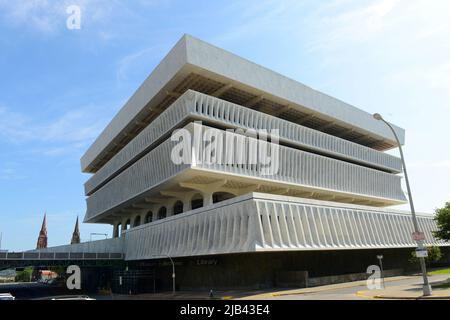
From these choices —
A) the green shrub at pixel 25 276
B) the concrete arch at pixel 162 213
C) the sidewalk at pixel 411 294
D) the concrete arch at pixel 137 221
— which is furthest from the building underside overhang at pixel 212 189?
the green shrub at pixel 25 276

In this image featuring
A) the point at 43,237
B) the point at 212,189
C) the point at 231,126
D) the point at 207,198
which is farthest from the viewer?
the point at 43,237

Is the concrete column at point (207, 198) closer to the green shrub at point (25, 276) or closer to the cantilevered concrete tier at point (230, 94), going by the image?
the cantilevered concrete tier at point (230, 94)

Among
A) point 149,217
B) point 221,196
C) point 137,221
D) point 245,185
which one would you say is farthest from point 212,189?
point 137,221

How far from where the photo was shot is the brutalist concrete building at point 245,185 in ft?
112

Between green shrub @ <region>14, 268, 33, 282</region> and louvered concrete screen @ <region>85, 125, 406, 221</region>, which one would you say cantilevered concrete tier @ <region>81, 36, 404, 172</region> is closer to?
louvered concrete screen @ <region>85, 125, 406, 221</region>

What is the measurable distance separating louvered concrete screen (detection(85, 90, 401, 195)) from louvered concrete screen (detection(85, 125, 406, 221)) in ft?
6.67

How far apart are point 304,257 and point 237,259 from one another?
326 inches

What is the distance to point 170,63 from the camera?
44562 millimetres

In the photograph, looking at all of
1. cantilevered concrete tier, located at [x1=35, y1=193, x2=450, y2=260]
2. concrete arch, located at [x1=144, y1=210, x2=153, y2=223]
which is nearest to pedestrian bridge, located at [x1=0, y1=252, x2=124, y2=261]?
cantilevered concrete tier, located at [x1=35, y1=193, x2=450, y2=260]

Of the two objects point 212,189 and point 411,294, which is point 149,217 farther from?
point 411,294

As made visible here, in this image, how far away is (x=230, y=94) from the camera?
48.8 metres

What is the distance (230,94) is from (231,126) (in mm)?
5785

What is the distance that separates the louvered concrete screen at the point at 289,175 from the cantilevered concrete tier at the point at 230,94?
7.15 meters
